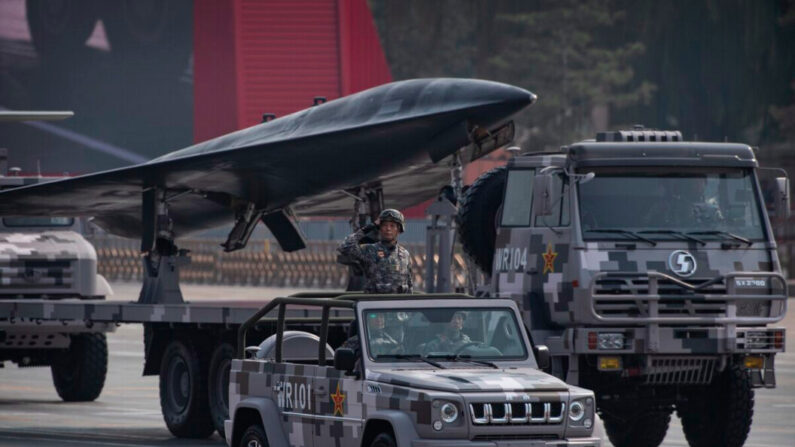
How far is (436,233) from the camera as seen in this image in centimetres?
1720

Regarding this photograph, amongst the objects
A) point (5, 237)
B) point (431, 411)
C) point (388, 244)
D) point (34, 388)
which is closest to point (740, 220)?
point (388, 244)

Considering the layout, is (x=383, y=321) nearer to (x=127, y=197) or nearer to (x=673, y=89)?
(x=127, y=197)

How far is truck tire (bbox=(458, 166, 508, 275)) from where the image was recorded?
1566 cm

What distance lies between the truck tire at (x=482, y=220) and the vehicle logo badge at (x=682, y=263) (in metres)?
2.21

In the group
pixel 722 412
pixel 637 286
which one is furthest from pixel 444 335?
pixel 722 412

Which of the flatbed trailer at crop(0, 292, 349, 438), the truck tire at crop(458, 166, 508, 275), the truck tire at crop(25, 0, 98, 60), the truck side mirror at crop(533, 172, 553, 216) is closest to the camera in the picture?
the truck side mirror at crop(533, 172, 553, 216)

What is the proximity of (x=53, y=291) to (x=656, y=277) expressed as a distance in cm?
988

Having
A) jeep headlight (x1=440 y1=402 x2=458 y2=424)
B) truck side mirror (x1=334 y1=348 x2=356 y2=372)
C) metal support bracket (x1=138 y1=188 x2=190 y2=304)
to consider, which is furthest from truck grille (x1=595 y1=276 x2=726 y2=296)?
metal support bracket (x1=138 y1=188 x2=190 y2=304)

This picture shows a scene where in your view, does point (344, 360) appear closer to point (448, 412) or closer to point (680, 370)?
point (448, 412)

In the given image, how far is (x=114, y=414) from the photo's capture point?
1925 cm

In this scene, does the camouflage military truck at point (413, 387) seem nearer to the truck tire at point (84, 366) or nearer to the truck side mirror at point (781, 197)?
the truck side mirror at point (781, 197)

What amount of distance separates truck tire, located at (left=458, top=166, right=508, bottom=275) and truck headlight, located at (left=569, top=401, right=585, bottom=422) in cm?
563

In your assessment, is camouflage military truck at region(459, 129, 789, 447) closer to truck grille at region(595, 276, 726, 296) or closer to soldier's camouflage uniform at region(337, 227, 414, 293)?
truck grille at region(595, 276, 726, 296)

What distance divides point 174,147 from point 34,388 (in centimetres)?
3751
